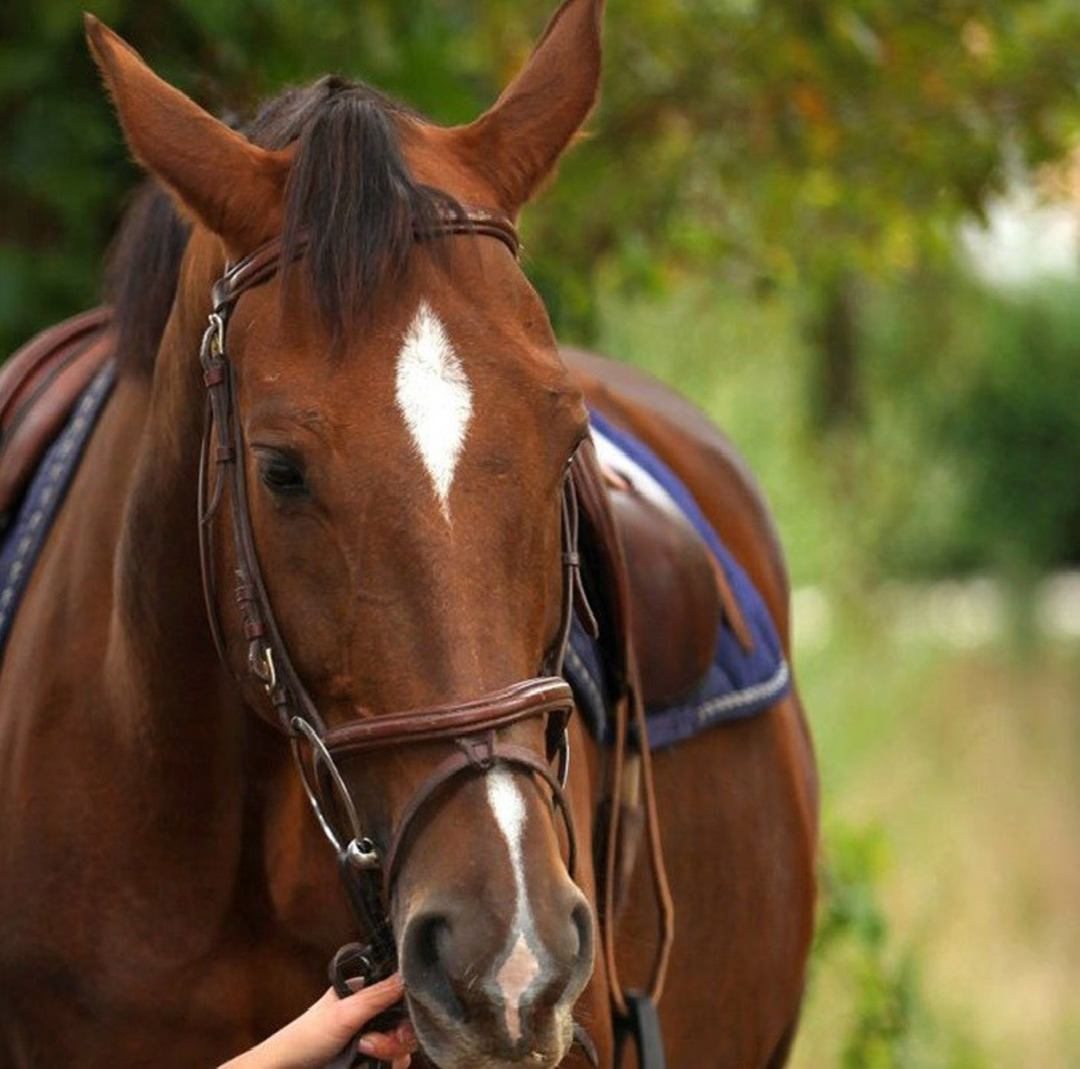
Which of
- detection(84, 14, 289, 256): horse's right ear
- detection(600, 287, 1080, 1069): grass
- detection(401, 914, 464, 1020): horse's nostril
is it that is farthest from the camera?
detection(600, 287, 1080, 1069): grass

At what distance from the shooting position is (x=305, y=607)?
7.82 feet

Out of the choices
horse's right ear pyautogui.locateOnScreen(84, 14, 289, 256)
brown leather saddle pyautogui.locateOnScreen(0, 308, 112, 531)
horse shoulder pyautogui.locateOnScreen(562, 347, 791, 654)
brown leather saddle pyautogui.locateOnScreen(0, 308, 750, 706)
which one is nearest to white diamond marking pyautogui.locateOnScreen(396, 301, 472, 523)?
horse's right ear pyautogui.locateOnScreen(84, 14, 289, 256)

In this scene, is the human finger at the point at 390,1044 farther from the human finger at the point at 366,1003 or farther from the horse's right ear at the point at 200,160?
the horse's right ear at the point at 200,160

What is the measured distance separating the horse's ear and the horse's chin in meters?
0.93

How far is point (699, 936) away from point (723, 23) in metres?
3.29

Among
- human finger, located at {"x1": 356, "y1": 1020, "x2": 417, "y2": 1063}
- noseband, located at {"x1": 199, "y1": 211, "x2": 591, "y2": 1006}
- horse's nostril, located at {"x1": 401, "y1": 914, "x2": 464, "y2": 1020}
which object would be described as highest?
noseband, located at {"x1": 199, "y1": 211, "x2": 591, "y2": 1006}

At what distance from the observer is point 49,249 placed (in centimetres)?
523

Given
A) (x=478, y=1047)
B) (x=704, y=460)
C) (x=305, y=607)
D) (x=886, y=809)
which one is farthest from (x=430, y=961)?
(x=886, y=809)

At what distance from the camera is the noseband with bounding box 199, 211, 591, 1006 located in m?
2.27

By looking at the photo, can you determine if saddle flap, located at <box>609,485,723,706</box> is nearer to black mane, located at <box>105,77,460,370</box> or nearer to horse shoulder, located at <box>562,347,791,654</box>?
horse shoulder, located at <box>562,347,791,654</box>

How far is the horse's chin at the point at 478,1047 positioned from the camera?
222 cm

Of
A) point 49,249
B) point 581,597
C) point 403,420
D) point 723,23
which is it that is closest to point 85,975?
point 581,597

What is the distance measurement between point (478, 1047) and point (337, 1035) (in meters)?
0.26

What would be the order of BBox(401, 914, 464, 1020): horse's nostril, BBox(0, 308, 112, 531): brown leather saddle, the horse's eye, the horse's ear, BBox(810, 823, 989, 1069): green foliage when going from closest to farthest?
1. BBox(401, 914, 464, 1020): horse's nostril
2. the horse's eye
3. the horse's ear
4. BBox(0, 308, 112, 531): brown leather saddle
5. BBox(810, 823, 989, 1069): green foliage
